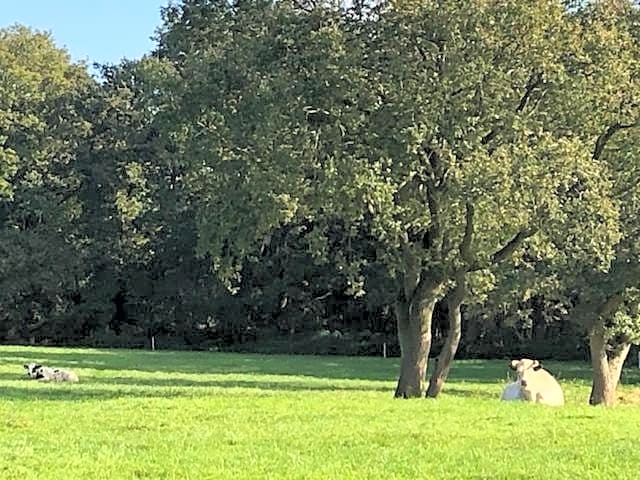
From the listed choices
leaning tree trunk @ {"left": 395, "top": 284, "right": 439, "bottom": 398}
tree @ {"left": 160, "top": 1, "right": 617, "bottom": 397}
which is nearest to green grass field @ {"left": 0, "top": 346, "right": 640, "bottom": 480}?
leaning tree trunk @ {"left": 395, "top": 284, "right": 439, "bottom": 398}

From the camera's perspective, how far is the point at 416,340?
22328 mm

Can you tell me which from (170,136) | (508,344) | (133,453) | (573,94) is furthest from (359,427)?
(508,344)

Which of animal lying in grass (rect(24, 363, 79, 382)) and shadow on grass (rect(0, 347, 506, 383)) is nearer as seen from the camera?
animal lying in grass (rect(24, 363, 79, 382))

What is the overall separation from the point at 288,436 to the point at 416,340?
32.0 feet

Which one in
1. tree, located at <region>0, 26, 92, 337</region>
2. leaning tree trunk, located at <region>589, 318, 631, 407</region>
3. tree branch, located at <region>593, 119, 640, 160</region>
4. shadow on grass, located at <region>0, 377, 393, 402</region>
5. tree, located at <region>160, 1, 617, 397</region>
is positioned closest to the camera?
tree, located at <region>160, 1, 617, 397</region>

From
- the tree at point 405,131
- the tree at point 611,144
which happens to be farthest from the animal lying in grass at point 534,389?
the tree at point 405,131

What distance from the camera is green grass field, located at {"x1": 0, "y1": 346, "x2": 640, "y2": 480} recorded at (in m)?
9.82

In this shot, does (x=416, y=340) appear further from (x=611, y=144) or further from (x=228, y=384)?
(x=228, y=384)

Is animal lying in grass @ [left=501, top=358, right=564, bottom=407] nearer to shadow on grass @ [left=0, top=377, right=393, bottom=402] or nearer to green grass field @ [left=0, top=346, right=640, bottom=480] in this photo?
green grass field @ [left=0, top=346, right=640, bottom=480]

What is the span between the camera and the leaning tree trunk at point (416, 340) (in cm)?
2212

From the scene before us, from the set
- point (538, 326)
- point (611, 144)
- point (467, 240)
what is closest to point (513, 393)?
point (467, 240)

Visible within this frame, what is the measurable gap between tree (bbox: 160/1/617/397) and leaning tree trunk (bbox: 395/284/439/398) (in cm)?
168

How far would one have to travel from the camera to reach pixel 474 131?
19297mm

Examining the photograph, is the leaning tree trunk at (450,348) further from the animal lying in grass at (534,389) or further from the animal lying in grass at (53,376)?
the animal lying in grass at (53,376)
